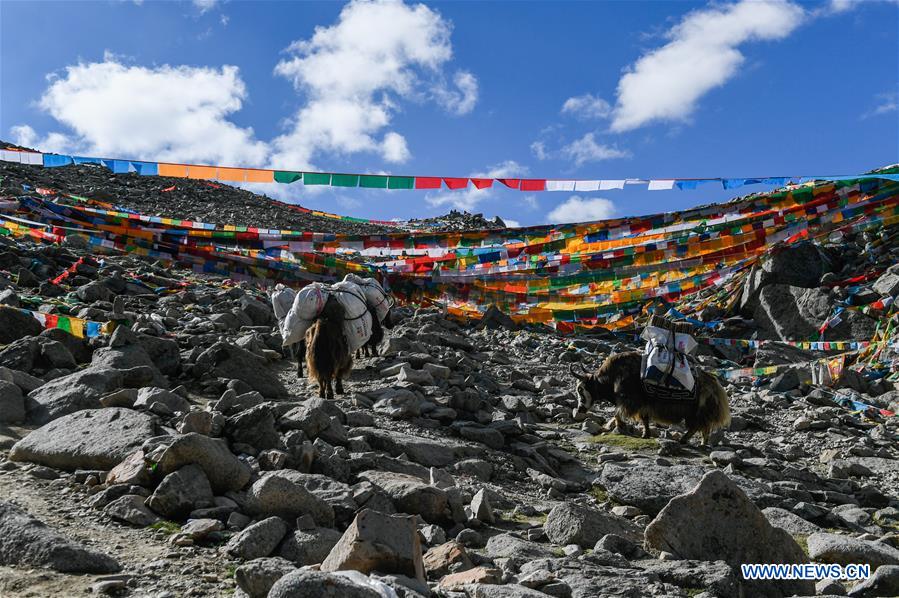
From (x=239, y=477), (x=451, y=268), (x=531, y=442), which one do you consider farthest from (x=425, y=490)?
(x=451, y=268)

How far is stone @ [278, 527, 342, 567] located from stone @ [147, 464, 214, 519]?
0.55m

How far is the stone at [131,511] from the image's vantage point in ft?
10.8

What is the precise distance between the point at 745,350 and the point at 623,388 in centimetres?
596

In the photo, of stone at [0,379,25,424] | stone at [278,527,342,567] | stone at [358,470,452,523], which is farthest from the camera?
stone at [0,379,25,424]

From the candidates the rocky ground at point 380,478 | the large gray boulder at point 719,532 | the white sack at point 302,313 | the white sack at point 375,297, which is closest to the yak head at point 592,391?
the rocky ground at point 380,478

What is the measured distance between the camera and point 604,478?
5.35m

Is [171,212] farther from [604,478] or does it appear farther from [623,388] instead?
[604,478]

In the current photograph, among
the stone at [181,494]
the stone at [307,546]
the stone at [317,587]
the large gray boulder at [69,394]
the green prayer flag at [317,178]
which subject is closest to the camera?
the stone at [317,587]

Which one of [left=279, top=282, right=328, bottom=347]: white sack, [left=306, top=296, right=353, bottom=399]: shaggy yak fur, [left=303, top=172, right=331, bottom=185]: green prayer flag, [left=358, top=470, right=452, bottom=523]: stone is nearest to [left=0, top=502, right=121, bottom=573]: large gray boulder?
[left=358, top=470, right=452, bottom=523]: stone

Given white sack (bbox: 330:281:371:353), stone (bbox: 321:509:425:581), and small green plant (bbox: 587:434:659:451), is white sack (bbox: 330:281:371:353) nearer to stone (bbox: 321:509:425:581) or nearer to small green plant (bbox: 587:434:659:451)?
small green plant (bbox: 587:434:659:451)

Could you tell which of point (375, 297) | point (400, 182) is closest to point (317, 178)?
point (400, 182)

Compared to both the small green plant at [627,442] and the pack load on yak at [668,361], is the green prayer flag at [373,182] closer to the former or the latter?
the pack load on yak at [668,361]

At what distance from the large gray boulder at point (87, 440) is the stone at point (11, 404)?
588mm

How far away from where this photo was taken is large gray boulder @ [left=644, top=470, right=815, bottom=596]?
12.1ft
